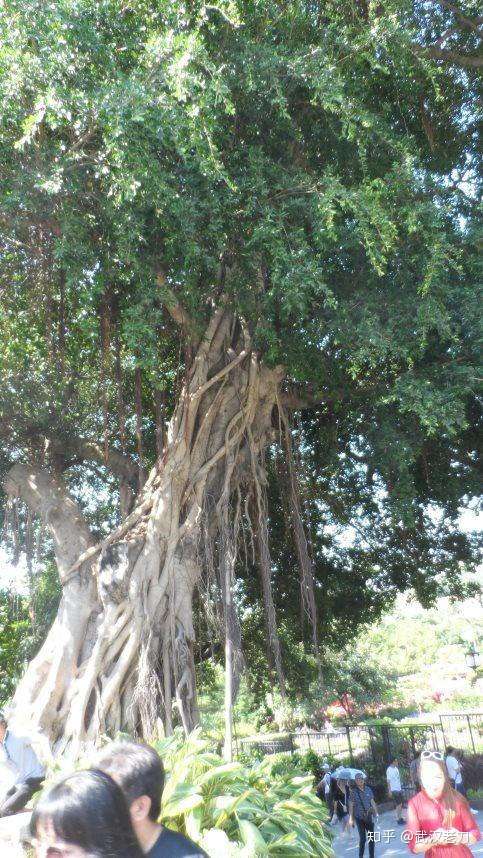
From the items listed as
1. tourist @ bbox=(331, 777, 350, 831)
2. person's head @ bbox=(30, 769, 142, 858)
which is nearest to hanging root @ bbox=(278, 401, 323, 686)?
tourist @ bbox=(331, 777, 350, 831)

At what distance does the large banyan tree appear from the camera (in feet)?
15.1

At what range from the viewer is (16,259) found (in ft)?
20.7

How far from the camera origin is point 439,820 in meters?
2.35

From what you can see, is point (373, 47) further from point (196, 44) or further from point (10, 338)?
point (10, 338)

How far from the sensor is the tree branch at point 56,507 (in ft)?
20.5

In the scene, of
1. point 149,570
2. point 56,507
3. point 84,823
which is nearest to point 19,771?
point 149,570

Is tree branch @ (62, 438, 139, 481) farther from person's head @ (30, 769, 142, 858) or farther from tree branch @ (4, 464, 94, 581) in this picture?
person's head @ (30, 769, 142, 858)

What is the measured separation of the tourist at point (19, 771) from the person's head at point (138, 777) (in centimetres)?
185

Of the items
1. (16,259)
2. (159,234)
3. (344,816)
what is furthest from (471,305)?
(344,816)

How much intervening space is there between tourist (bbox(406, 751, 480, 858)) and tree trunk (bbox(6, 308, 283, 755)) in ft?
9.24

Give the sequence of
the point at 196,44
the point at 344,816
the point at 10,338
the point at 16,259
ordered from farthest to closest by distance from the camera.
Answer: the point at 344,816 → the point at 10,338 → the point at 16,259 → the point at 196,44

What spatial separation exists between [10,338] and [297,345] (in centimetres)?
308

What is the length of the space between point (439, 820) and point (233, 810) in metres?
1.10

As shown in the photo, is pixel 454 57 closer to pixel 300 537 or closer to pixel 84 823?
pixel 300 537
